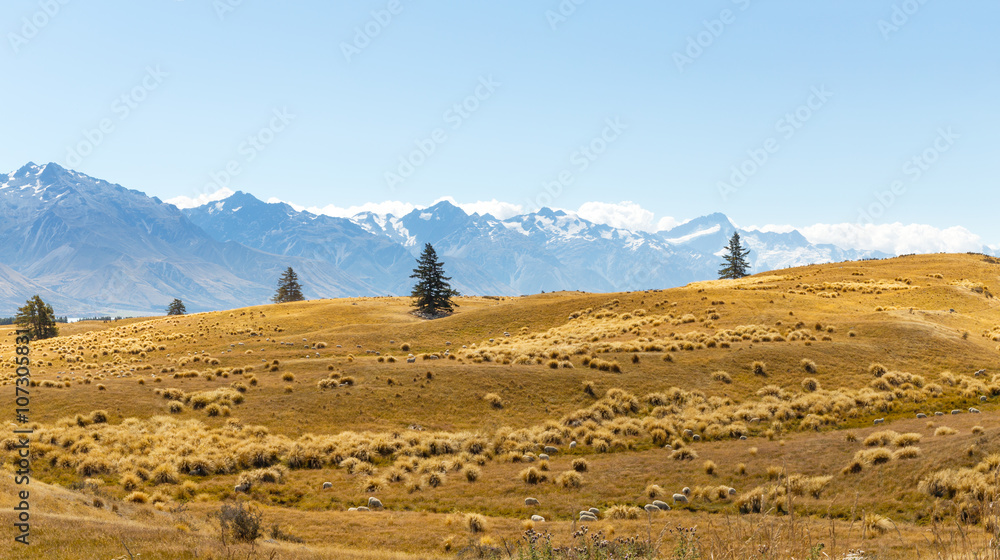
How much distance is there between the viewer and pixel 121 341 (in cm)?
5972

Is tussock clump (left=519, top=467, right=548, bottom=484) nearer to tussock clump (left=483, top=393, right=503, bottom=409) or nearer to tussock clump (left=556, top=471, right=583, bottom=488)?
tussock clump (left=556, top=471, right=583, bottom=488)

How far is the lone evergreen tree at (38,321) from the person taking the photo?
265 ft

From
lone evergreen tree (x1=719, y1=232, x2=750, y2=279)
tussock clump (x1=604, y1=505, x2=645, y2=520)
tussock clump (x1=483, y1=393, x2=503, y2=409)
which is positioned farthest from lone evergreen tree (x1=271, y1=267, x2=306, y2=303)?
tussock clump (x1=604, y1=505, x2=645, y2=520)

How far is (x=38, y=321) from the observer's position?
3201 inches

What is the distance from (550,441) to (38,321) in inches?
3694

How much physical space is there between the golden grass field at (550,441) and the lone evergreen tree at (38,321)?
39.9m

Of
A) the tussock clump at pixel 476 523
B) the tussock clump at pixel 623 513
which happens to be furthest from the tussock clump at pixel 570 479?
the tussock clump at pixel 476 523

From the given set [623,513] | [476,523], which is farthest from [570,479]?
[476,523]

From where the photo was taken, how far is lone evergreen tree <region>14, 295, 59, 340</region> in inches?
3179

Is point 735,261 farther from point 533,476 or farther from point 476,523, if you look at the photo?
point 476,523

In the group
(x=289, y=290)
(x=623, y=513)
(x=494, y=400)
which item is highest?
(x=289, y=290)

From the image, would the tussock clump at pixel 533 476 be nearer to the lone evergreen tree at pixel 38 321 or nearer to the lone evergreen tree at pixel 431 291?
the lone evergreen tree at pixel 431 291

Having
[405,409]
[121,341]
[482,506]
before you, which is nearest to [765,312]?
[405,409]

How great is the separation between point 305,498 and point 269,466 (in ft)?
12.8
